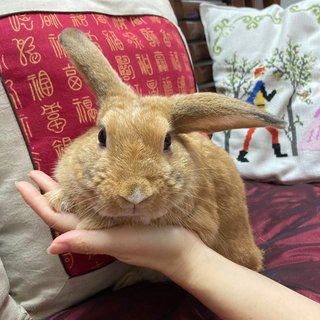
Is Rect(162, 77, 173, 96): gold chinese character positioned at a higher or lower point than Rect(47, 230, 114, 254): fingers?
higher

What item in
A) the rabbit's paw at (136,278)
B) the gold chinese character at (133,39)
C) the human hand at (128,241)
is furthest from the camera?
the gold chinese character at (133,39)

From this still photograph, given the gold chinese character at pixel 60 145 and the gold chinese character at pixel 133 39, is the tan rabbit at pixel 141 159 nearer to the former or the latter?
the gold chinese character at pixel 60 145

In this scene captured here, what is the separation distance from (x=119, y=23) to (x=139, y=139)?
558 mm

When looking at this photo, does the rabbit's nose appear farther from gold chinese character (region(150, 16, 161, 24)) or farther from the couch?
gold chinese character (region(150, 16, 161, 24))

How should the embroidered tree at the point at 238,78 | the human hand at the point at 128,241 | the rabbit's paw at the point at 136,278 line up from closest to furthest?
the human hand at the point at 128,241 < the rabbit's paw at the point at 136,278 < the embroidered tree at the point at 238,78

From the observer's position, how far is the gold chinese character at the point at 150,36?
1.20 m

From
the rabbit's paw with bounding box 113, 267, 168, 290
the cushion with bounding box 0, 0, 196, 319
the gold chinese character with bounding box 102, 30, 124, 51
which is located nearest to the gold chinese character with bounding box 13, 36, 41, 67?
the cushion with bounding box 0, 0, 196, 319

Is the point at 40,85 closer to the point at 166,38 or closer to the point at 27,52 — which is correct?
the point at 27,52

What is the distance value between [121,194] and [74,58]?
336 millimetres

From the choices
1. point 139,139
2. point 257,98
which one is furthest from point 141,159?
point 257,98

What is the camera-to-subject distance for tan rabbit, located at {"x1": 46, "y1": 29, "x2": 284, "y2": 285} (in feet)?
2.27

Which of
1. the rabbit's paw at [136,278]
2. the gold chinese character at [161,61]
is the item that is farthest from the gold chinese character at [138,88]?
the rabbit's paw at [136,278]

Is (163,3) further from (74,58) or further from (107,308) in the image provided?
(107,308)

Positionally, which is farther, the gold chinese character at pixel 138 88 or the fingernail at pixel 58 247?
the gold chinese character at pixel 138 88
